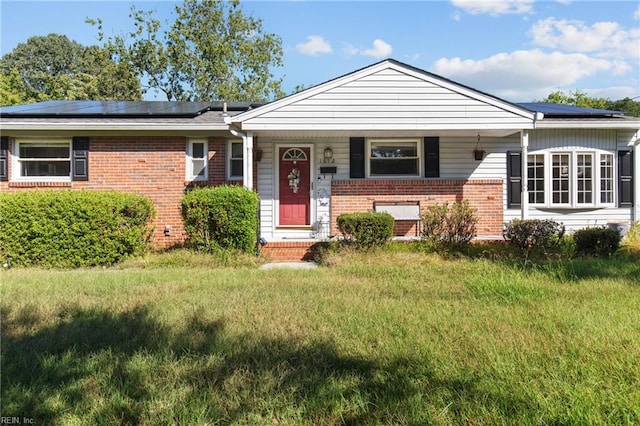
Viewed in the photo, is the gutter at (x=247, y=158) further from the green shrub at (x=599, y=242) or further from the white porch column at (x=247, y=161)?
the green shrub at (x=599, y=242)

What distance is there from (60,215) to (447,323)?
7.71 metres

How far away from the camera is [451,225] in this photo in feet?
31.1

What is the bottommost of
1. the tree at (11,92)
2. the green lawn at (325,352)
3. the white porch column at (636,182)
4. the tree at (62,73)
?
the green lawn at (325,352)

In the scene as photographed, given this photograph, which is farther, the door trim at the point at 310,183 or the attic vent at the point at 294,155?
the attic vent at the point at 294,155

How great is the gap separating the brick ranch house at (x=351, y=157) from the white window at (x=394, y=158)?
28 mm

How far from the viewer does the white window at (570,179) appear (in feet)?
36.2

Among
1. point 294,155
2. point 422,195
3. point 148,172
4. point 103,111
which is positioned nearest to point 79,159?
point 103,111

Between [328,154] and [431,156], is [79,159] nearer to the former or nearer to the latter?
[328,154]

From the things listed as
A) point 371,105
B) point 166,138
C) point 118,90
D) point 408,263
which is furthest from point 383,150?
point 118,90

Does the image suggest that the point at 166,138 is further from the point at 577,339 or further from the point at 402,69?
the point at 577,339

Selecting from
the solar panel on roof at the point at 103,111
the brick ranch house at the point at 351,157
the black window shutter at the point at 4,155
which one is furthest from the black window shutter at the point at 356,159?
the black window shutter at the point at 4,155

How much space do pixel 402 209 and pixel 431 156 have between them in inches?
63.6

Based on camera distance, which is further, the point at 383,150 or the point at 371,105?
the point at 383,150

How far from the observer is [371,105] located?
952 cm
